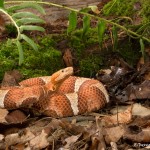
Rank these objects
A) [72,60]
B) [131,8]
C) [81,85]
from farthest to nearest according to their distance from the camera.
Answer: [131,8], [72,60], [81,85]

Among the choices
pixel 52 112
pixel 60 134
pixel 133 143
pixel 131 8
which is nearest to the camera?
pixel 133 143

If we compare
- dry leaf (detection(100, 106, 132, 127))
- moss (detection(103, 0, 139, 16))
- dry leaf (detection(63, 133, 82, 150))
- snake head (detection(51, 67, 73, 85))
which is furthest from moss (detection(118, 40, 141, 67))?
dry leaf (detection(63, 133, 82, 150))

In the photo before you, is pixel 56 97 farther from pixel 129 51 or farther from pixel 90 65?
pixel 129 51

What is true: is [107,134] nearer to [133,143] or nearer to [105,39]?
[133,143]

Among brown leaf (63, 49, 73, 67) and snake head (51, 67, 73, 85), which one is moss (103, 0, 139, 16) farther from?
snake head (51, 67, 73, 85)

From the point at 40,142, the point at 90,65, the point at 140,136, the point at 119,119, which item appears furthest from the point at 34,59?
the point at 140,136

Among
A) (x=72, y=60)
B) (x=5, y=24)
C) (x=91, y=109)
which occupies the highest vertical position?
(x=5, y=24)

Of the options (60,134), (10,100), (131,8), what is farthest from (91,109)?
(131,8)
